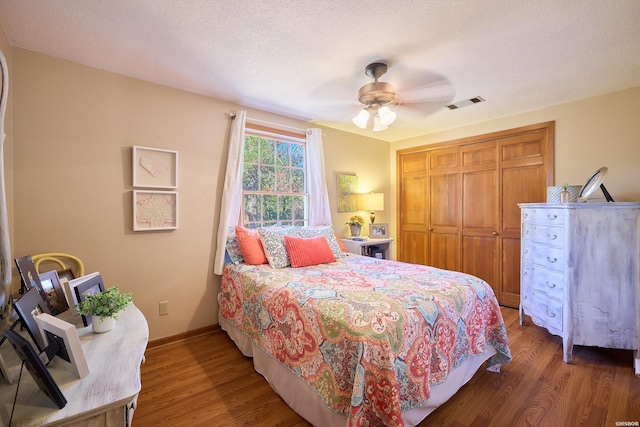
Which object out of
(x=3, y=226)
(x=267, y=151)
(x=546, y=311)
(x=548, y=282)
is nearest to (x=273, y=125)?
(x=267, y=151)

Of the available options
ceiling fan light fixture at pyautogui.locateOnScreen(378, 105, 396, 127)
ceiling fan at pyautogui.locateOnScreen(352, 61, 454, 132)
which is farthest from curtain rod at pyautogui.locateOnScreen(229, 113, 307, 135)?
ceiling fan light fixture at pyautogui.locateOnScreen(378, 105, 396, 127)

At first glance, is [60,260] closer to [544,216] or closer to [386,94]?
[386,94]

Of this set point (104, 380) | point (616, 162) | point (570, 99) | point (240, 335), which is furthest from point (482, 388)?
point (570, 99)

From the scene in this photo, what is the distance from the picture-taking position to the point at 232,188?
2.85 metres

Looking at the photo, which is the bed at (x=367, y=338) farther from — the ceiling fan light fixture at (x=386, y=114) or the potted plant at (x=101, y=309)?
the ceiling fan light fixture at (x=386, y=114)

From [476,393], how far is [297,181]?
2.68 meters

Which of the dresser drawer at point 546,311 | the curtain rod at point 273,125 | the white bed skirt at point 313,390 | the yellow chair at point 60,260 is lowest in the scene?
the white bed skirt at point 313,390

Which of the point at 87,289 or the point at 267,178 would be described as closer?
the point at 87,289

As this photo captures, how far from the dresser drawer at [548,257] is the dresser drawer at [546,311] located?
29 cm

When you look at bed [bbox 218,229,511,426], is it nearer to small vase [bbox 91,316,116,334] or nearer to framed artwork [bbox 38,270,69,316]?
small vase [bbox 91,316,116,334]

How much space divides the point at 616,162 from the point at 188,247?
13.9 ft

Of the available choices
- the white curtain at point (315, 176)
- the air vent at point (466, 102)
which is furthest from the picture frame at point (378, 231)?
the air vent at point (466, 102)

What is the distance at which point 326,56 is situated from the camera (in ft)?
6.81

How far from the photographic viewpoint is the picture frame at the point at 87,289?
138 cm
